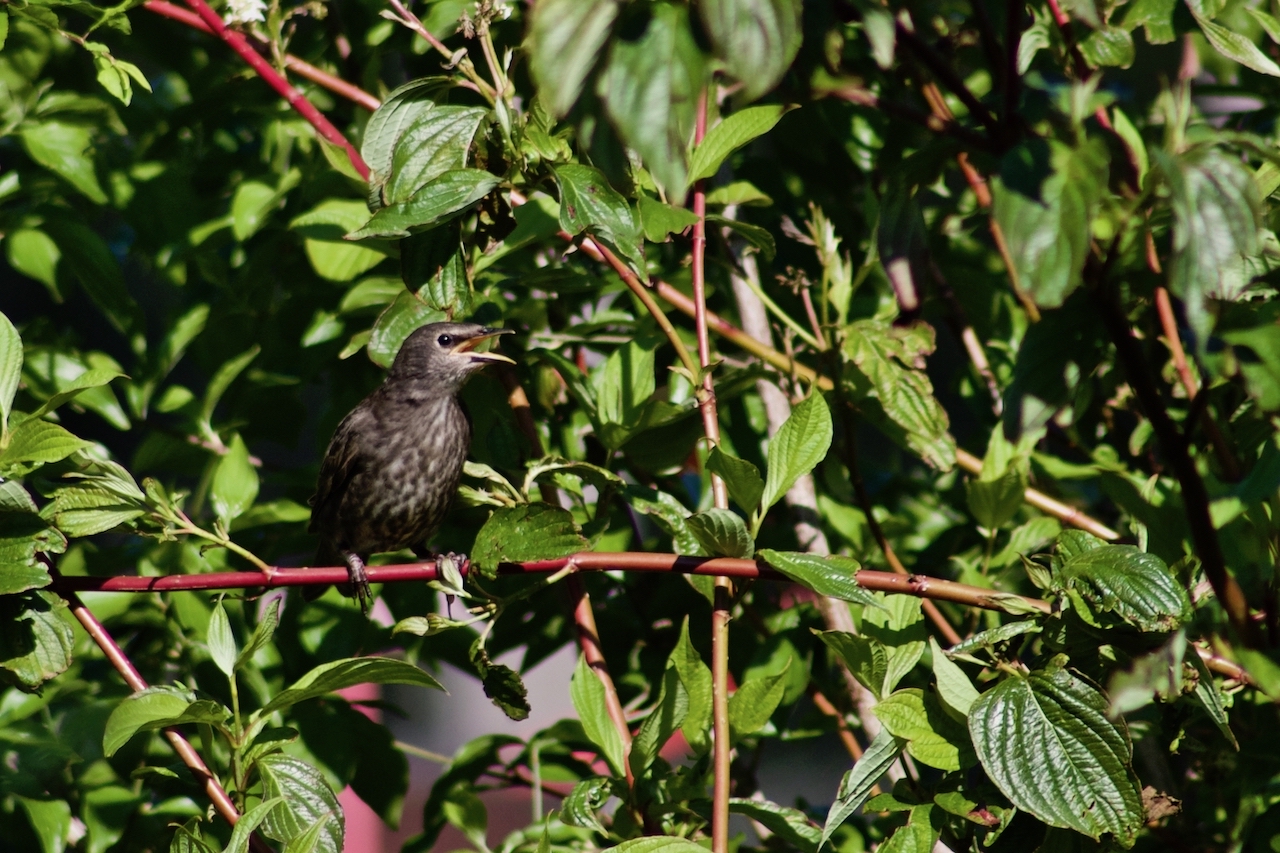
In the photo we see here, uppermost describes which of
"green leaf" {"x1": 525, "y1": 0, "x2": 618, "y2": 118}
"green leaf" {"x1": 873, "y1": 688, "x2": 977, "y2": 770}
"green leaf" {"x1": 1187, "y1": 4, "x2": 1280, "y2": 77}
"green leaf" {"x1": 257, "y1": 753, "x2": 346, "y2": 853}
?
"green leaf" {"x1": 525, "y1": 0, "x2": 618, "y2": 118}

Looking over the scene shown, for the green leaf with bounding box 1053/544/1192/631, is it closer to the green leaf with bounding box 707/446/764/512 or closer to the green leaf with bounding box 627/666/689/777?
the green leaf with bounding box 707/446/764/512

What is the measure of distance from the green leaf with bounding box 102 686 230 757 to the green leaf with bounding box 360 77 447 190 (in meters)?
0.99

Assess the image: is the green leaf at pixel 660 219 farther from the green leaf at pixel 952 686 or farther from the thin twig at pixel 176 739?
the thin twig at pixel 176 739

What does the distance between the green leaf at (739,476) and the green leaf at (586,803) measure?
0.59 m

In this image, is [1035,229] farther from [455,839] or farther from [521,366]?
[455,839]

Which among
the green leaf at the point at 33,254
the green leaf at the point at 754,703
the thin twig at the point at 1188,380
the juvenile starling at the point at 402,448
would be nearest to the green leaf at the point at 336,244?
the green leaf at the point at 33,254

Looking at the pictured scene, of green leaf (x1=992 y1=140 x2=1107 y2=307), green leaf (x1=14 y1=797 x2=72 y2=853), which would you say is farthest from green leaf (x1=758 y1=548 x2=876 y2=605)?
green leaf (x1=14 y1=797 x2=72 y2=853)

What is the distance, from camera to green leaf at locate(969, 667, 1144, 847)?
6.07ft

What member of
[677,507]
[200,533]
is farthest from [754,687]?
[200,533]

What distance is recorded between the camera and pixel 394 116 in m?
2.31

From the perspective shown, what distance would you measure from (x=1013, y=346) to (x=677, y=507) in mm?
A: 1281

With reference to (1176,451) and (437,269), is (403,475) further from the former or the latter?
(1176,451)

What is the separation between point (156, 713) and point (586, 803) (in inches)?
30.5

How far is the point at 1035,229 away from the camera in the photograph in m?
1.35
